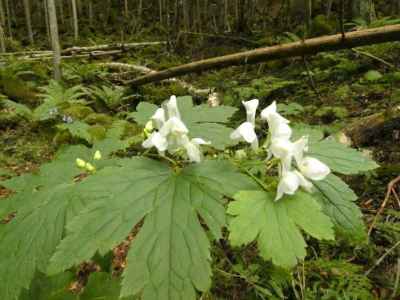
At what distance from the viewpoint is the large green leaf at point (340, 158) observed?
4.27 feet

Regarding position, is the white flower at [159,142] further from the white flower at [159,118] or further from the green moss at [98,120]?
the green moss at [98,120]

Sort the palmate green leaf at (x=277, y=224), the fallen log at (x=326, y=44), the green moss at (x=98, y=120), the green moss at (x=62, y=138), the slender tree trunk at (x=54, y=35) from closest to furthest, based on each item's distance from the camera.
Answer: the palmate green leaf at (x=277, y=224) < the fallen log at (x=326, y=44) < the green moss at (x=62, y=138) < the green moss at (x=98, y=120) < the slender tree trunk at (x=54, y=35)

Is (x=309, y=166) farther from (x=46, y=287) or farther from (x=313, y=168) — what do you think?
(x=46, y=287)

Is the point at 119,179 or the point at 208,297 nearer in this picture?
the point at 119,179

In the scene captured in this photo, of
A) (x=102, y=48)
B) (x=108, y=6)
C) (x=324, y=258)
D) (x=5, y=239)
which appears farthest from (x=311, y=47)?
(x=108, y=6)

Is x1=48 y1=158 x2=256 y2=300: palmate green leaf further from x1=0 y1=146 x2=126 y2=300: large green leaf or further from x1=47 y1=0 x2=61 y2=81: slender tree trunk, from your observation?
x1=47 y1=0 x2=61 y2=81: slender tree trunk

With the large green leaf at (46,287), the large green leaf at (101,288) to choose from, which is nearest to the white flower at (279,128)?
the large green leaf at (101,288)

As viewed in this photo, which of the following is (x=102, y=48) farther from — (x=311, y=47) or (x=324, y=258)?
(x=324, y=258)

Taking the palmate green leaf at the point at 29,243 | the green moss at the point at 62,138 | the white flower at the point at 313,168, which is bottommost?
the green moss at the point at 62,138

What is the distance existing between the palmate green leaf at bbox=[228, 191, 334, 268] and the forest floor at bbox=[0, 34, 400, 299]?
27 cm

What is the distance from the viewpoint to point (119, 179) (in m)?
1.16

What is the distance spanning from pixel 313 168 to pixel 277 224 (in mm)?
222

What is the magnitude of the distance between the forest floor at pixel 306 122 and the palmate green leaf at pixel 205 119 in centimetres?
57

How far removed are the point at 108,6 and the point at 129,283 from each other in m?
32.9
